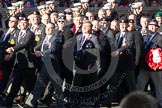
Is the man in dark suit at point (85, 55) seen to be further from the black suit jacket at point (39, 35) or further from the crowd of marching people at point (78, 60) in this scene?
the black suit jacket at point (39, 35)

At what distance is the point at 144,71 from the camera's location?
8023mm

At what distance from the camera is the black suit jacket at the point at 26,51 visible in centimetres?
752

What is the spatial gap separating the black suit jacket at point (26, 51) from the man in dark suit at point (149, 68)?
1.98 meters

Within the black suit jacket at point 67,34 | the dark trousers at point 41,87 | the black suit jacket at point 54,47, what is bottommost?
the dark trousers at point 41,87

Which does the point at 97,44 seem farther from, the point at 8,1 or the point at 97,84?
the point at 8,1

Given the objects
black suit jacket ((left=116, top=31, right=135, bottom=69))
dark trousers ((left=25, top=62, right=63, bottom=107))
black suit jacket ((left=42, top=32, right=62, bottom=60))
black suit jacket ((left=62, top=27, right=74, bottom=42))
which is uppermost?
black suit jacket ((left=62, top=27, right=74, bottom=42))

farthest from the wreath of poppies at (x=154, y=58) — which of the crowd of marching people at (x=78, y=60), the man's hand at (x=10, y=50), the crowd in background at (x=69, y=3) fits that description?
the crowd in background at (x=69, y=3)

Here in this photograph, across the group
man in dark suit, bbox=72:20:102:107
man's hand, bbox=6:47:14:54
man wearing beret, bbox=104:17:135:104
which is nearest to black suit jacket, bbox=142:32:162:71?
man wearing beret, bbox=104:17:135:104

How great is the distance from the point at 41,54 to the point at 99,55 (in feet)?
3.21

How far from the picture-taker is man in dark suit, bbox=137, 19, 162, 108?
25.6 ft

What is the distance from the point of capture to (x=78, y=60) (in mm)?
7449

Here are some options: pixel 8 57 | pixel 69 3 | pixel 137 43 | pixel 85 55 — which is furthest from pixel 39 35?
pixel 69 3

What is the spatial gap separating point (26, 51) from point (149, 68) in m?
2.19

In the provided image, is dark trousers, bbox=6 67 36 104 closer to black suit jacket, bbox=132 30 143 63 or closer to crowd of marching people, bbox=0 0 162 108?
crowd of marching people, bbox=0 0 162 108
